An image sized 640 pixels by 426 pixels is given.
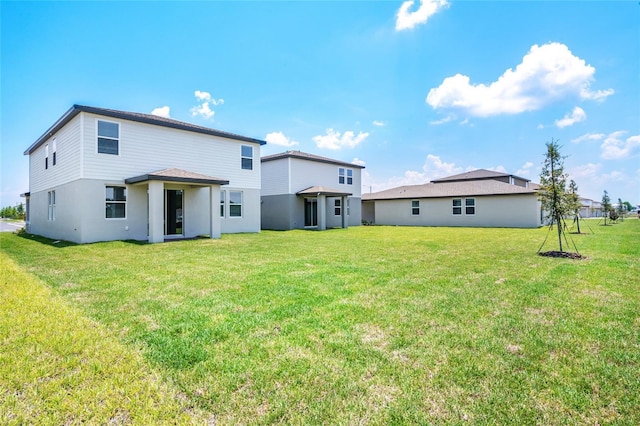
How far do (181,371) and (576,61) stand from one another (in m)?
17.5

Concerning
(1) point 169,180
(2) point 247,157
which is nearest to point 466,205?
(2) point 247,157

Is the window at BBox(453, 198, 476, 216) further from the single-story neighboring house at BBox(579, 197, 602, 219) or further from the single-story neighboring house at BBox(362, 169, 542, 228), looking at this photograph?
the single-story neighboring house at BBox(579, 197, 602, 219)

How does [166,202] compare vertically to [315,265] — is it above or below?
above

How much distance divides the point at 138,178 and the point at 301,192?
10790mm

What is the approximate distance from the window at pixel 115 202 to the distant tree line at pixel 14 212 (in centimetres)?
4377

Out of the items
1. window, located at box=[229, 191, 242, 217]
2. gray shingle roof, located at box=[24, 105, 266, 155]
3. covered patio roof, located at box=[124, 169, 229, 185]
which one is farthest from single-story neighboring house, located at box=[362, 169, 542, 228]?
covered patio roof, located at box=[124, 169, 229, 185]

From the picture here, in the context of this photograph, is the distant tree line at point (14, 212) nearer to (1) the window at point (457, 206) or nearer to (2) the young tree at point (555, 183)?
(1) the window at point (457, 206)

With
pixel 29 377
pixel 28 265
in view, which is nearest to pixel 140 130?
pixel 28 265

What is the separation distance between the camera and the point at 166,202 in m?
14.7

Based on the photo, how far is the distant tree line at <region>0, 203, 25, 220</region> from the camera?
45.9m

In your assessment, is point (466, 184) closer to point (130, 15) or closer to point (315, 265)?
point (315, 265)

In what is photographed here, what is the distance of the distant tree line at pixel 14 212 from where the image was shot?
45.9m

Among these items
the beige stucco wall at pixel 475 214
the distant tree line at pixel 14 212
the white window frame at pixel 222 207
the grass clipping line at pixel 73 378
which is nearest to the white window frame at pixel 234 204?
the white window frame at pixel 222 207

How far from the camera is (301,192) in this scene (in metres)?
21.5
